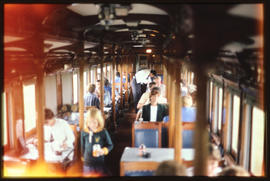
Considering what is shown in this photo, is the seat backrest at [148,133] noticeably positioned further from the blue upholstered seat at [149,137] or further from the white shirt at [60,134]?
the white shirt at [60,134]

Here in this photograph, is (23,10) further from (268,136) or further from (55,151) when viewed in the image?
(268,136)

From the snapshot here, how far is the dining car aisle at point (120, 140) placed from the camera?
5.61 m

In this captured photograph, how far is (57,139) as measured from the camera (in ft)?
13.9

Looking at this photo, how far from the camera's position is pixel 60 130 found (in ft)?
13.8

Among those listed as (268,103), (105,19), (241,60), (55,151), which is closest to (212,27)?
(268,103)

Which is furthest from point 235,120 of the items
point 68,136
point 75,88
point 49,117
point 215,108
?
point 75,88

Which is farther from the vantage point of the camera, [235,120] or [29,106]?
[29,106]

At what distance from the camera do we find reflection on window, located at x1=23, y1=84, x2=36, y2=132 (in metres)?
5.16

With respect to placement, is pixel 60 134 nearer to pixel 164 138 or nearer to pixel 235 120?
pixel 164 138

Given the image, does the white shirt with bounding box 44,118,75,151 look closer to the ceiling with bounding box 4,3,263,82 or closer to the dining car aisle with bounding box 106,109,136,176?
the ceiling with bounding box 4,3,263,82

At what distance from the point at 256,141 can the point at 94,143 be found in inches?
82.0

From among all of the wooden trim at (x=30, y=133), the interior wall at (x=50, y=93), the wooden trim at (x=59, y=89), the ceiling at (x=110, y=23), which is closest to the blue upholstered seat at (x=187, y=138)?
the ceiling at (x=110, y=23)

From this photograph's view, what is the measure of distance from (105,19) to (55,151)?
2099 mm

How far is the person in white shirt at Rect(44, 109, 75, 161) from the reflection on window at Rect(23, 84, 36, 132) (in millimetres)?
1148
